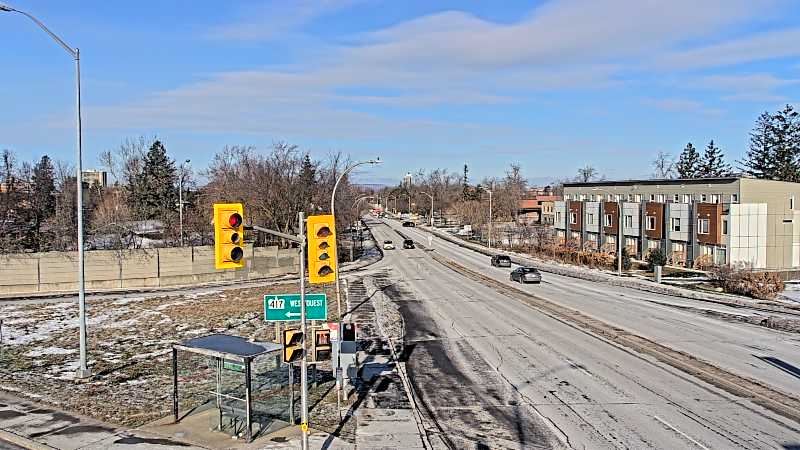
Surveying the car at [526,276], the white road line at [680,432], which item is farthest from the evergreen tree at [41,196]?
the white road line at [680,432]

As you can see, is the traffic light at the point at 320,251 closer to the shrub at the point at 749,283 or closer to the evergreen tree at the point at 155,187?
the shrub at the point at 749,283

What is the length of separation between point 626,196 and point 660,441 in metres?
70.3

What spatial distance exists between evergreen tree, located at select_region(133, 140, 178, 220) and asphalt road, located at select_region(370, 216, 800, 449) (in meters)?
55.7

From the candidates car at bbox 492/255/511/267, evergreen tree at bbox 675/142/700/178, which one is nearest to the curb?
car at bbox 492/255/511/267

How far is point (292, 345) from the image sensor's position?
14.1m

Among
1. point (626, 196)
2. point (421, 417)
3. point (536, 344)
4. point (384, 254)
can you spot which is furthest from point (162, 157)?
point (421, 417)

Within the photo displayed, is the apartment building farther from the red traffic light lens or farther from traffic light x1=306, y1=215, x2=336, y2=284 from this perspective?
the red traffic light lens

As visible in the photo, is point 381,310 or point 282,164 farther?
point 282,164

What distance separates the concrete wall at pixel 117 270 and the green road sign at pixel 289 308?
1361 inches

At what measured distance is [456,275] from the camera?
56.0 meters

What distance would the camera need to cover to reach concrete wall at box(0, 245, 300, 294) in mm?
42938

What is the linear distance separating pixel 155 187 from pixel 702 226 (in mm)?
64238

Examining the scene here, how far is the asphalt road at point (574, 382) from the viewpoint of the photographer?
50.4ft

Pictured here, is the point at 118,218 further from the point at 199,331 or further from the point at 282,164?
the point at 199,331
